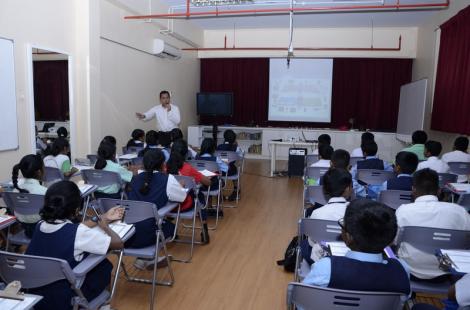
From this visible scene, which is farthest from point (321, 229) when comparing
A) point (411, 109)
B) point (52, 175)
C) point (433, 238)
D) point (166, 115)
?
point (411, 109)

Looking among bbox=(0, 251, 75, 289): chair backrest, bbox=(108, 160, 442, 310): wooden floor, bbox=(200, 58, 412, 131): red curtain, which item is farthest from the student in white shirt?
bbox=(200, 58, 412, 131): red curtain

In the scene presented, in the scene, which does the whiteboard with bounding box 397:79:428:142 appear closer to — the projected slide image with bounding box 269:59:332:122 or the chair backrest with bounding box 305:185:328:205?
the projected slide image with bounding box 269:59:332:122

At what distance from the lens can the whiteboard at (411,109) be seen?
23.0 feet

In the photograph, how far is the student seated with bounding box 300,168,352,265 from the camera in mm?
2312

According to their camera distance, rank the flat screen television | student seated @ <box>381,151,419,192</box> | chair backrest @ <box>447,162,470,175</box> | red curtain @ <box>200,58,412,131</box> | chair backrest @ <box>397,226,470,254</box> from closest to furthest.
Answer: chair backrest @ <box>397,226,470,254</box> < student seated @ <box>381,151,419,192</box> < chair backrest @ <box>447,162,470,175</box> < red curtain @ <box>200,58,412,131</box> < the flat screen television

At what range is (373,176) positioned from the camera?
4.00 m

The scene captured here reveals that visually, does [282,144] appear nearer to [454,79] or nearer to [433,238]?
[454,79]

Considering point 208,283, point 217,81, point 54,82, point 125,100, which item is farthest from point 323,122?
point 208,283

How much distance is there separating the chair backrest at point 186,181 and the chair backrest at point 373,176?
1810 millimetres

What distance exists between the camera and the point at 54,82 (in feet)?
16.6

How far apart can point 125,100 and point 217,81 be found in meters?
4.37

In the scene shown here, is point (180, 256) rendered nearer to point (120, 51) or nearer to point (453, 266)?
point (453, 266)

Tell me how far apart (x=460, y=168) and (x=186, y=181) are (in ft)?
10.8

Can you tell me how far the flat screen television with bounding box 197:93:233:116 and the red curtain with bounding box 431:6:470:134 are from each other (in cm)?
487
